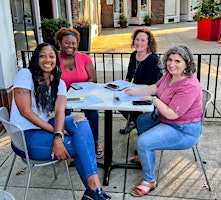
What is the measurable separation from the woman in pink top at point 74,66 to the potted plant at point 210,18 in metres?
8.81

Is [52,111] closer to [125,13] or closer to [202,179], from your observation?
[202,179]

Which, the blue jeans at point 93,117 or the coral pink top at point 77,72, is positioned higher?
the coral pink top at point 77,72

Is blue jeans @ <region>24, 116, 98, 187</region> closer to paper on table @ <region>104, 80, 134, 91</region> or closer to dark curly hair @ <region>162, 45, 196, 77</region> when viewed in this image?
paper on table @ <region>104, 80, 134, 91</region>

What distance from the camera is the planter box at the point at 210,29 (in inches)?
439

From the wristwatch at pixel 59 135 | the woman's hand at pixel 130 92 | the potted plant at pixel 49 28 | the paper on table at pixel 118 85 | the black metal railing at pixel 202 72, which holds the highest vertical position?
the potted plant at pixel 49 28

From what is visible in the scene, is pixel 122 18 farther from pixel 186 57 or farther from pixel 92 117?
pixel 186 57

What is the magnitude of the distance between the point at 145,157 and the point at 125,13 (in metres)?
16.7

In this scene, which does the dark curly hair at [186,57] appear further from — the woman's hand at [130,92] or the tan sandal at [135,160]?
the tan sandal at [135,160]

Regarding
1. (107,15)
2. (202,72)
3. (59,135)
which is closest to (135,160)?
(59,135)

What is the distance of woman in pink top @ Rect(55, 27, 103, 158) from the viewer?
333 cm

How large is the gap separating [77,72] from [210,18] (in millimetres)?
9027

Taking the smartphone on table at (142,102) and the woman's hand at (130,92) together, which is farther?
the woman's hand at (130,92)

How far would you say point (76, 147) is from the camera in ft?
7.62

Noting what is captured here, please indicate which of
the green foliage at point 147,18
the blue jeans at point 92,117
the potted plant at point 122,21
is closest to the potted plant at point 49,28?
the blue jeans at point 92,117
